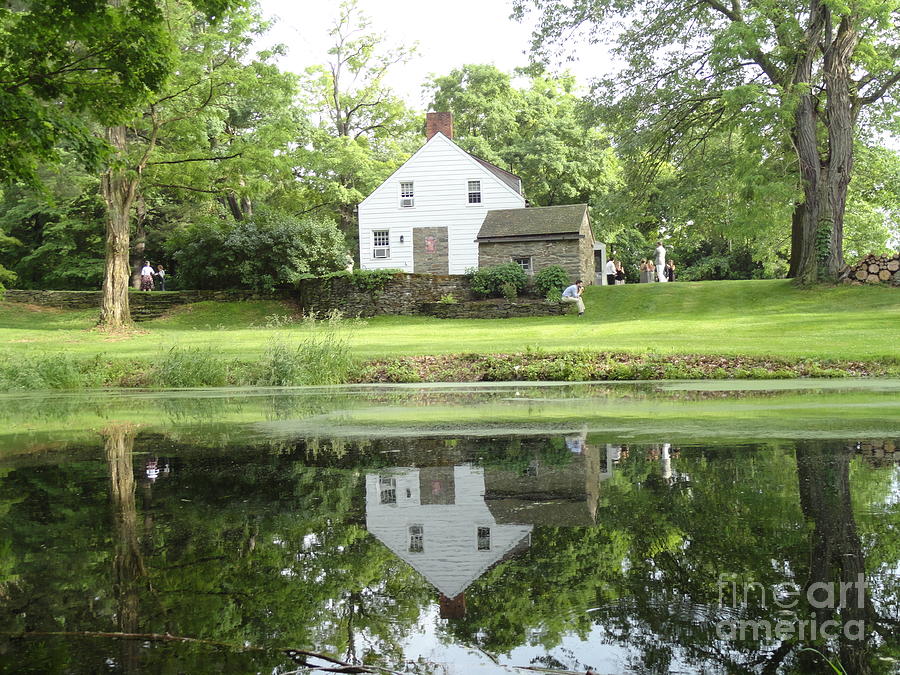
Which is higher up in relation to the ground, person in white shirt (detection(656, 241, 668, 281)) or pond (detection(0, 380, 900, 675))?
person in white shirt (detection(656, 241, 668, 281))

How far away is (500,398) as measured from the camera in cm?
1238

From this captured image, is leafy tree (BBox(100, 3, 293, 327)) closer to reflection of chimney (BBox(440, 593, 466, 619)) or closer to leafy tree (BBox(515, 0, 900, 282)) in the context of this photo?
leafy tree (BBox(515, 0, 900, 282))

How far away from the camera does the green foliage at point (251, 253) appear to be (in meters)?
39.1

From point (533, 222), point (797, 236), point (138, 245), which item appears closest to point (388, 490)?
point (797, 236)

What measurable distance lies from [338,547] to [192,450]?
3.95 meters

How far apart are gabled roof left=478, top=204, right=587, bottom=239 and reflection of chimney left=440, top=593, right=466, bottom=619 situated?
118ft

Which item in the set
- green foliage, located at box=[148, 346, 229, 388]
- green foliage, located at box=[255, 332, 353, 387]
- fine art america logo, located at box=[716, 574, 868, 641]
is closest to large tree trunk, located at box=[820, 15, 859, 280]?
green foliage, located at box=[255, 332, 353, 387]

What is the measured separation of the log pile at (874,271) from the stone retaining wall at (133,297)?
2509 centimetres

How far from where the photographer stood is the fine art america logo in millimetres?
2617

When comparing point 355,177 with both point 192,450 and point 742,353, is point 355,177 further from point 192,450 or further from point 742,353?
point 192,450

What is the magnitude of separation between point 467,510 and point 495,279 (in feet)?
106

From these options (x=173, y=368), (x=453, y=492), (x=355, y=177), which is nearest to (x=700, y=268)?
(x=355, y=177)

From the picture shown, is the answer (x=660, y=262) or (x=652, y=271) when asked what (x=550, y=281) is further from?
(x=652, y=271)

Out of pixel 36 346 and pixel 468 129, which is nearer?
pixel 36 346
